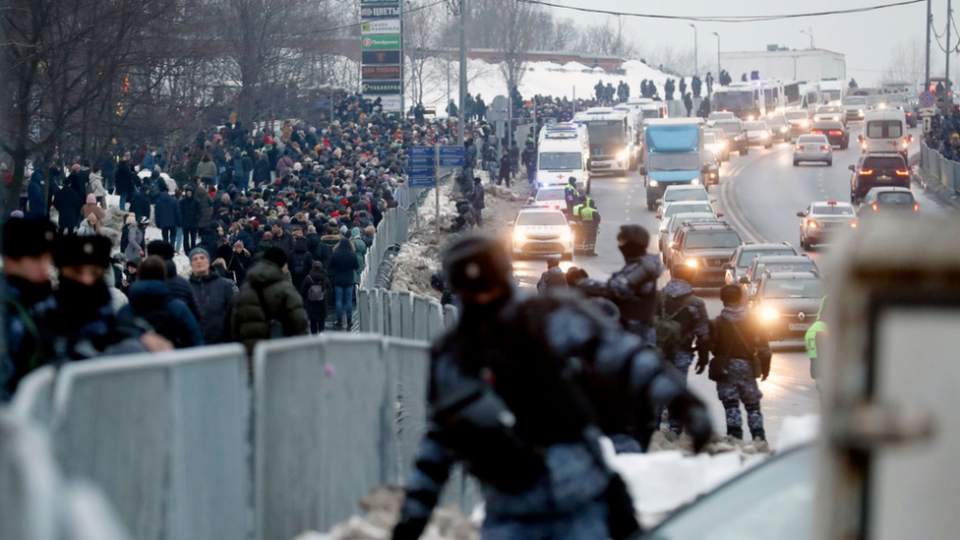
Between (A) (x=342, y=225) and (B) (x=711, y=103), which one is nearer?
(A) (x=342, y=225)

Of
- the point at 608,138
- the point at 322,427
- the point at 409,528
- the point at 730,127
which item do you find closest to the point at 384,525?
the point at 322,427

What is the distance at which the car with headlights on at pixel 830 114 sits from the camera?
8406cm

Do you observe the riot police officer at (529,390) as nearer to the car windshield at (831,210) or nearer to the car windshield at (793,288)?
the car windshield at (793,288)

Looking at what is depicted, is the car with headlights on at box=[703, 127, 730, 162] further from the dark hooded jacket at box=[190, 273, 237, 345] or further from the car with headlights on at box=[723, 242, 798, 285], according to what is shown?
the dark hooded jacket at box=[190, 273, 237, 345]

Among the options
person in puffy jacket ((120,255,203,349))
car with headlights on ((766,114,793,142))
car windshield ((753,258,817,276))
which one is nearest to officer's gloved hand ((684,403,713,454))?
person in puffy jacket ((120,255,203,349))

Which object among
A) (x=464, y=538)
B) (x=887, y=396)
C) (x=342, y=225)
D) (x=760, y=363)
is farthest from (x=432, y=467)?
(x=342, y=225)

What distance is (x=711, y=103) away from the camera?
97.6m

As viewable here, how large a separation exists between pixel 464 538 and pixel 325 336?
1.09 metres

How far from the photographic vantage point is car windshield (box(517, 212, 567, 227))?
37906 mm

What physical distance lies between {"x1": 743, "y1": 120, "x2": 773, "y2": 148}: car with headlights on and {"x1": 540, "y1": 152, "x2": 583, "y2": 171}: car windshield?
28.6 metres

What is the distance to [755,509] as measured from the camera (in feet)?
14.1

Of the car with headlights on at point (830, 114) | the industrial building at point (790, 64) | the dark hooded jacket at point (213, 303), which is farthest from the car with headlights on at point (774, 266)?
the industrial building at point (790, 64)

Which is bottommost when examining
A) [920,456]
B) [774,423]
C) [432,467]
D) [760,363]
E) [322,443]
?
[774,423]

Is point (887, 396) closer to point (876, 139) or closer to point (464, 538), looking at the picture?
point (464, 538)
